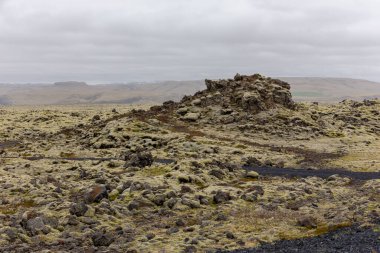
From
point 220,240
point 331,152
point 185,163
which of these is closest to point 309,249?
point 220,240

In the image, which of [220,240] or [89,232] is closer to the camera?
[220,240]

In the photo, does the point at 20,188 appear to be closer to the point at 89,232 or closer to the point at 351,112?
the point at 89,232

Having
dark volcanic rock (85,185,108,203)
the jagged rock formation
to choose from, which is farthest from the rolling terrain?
the jagged rock formation

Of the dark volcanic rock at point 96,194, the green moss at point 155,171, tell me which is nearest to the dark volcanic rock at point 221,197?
the dark volcanic rock at point 96,194

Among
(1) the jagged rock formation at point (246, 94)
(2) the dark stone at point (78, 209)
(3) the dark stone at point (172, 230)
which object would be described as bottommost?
(3) the dark stone at point (172, 230)

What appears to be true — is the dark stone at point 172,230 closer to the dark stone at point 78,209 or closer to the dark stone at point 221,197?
the dark stone at point 221,197

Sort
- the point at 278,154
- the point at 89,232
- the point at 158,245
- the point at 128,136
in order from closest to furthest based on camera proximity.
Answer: the point at 158,245 → the point at 89,232 → the point at 278,154 → the point at 128,136

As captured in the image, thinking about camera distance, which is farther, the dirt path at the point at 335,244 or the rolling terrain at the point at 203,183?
the rolling terrain at the point at 203,183

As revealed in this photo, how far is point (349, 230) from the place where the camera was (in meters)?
27.8

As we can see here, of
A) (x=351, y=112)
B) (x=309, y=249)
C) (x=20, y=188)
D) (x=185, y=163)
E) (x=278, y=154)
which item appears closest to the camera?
(x=309, y=249)

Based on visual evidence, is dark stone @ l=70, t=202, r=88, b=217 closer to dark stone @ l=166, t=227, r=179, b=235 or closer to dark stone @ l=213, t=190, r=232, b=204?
dark stone @ l=166, t=227, r=179, b=235

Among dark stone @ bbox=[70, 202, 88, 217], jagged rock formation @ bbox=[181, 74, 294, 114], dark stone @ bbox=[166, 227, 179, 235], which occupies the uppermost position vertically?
jagged rock formation @ bbox=[181, 74, 294, 114]

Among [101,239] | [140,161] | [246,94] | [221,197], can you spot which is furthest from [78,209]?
[246,94]

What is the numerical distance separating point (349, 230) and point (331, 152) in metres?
38.7
